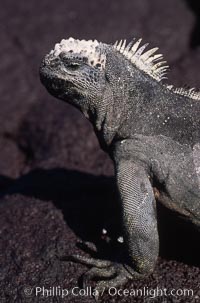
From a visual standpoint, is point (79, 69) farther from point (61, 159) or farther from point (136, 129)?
point (61, 159)

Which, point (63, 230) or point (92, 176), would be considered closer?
point (63, 230)

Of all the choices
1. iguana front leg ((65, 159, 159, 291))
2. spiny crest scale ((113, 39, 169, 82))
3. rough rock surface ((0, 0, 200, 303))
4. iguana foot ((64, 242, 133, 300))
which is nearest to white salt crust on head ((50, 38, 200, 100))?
spiny crest scale ((113, 39, 169, 82))

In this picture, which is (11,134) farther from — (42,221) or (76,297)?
(76,297)

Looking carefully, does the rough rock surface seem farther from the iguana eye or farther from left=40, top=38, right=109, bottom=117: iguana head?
the iguana eye

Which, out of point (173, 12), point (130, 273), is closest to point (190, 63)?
point (173, 12)

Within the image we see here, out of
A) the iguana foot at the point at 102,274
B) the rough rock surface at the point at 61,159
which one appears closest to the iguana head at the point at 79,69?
the rough rock surface at the point at 61,159

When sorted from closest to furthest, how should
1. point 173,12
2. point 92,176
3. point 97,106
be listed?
point 97,106, point 92,176, point 173,12
